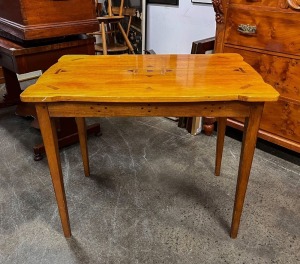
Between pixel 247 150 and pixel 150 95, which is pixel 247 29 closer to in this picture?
pixel 247 150

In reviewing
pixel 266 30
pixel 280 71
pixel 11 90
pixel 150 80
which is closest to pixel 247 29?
pixel 266 30

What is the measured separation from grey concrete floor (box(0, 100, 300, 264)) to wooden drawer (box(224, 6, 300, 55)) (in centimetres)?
72

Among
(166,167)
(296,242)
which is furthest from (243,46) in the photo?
(296,242)

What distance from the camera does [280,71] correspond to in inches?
66.0

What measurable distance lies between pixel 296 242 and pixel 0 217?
4.65ft

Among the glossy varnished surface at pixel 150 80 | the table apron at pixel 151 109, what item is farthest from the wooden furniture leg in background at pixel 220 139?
the table apron at pixel 151 109

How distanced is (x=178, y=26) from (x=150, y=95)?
1.80 metres

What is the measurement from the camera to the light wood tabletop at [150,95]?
97 cm

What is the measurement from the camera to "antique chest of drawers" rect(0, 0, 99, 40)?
4.86 feet

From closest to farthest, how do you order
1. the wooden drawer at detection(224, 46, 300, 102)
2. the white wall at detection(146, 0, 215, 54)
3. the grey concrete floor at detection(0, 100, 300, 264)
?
the grey concrete floor at detection(0, 100, 300, 264) → the wooden drawer at detection(224, 46, 300, 102) → the white wall at detection(146, 0, 215, 54)

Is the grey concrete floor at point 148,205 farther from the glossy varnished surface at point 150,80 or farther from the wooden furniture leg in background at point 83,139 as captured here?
the glossy varnished surface at point 150,80

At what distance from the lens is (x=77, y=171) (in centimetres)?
179

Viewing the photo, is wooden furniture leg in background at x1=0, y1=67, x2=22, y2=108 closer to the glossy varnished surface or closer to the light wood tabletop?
the glossy varnished surface

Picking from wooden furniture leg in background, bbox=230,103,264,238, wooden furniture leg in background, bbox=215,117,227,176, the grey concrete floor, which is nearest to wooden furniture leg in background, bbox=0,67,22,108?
the grey concrete floor
